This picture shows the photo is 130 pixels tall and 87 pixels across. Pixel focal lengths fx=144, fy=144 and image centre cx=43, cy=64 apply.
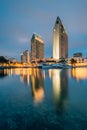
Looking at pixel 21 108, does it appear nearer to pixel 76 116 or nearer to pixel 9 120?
pixel 9 120

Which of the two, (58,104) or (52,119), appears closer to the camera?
(52,119)

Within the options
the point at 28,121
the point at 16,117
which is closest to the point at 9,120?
the point at 16,117

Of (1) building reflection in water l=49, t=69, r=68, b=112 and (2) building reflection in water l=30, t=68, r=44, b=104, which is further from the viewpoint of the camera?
(2) building reflection in water l=30, t=68, r=44, b=104

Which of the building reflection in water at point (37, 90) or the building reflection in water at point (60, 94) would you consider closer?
the building reflection in water at point (60, 94)

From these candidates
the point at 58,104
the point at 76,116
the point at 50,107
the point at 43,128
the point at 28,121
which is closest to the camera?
the point at 43,128

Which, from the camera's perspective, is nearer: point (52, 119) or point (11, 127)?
point (11, 127)

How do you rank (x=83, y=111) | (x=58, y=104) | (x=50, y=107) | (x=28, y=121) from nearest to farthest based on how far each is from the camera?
1. (x=28, y=121)
2. (x=83, y=111)
3. (x=50, y=107)
4. (x=58, y=104)

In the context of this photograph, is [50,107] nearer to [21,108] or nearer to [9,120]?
[21,108]

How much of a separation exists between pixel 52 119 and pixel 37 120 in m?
0.97

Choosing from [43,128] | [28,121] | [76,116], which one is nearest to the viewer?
[43,128]

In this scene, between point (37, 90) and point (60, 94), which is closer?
point (60, 94)

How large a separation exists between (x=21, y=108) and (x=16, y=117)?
2000mm

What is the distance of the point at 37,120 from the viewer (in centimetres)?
922

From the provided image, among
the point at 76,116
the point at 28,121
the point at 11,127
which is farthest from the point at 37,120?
the point at 76,116
